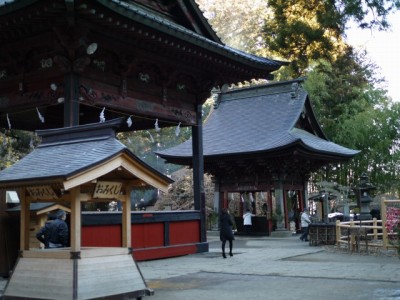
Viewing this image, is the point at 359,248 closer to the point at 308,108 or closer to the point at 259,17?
the point at 308,108

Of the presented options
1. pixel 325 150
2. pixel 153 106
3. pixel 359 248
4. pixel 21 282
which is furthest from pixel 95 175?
pixel 325 150

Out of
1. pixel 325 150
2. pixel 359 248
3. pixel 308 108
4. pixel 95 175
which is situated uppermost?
pixel 308 108

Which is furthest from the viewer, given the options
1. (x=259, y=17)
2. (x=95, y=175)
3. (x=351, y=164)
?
(x=259, y=17)

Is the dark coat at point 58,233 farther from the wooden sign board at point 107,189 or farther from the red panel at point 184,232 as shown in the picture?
the red panel at point 184,232

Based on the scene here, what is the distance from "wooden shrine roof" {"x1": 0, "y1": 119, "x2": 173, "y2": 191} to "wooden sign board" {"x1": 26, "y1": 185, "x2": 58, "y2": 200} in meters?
0.28

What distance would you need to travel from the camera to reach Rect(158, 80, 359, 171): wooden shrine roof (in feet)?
81.0

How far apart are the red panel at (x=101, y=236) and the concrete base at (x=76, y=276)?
485 centimetres

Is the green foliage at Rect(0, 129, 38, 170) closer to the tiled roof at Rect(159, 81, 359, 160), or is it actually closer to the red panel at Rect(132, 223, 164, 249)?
the tiled roof at Rect(159, 81, 359, 160)

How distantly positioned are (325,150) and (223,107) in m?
7.75

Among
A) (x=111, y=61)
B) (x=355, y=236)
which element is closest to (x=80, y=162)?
(x=111, y=61)

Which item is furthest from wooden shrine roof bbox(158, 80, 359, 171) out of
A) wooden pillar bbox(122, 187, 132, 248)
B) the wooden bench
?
wooden pillar bbox(122, 187, 132, 248)

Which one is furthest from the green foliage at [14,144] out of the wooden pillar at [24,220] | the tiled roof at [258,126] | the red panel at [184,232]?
the wooden pillar at [24,220]

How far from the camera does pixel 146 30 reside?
1203 centimetres

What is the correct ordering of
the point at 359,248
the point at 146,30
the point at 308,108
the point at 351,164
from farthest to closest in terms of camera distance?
the point at 351,164, the point at 308,108, the point at 359,248, the point at 146,30
